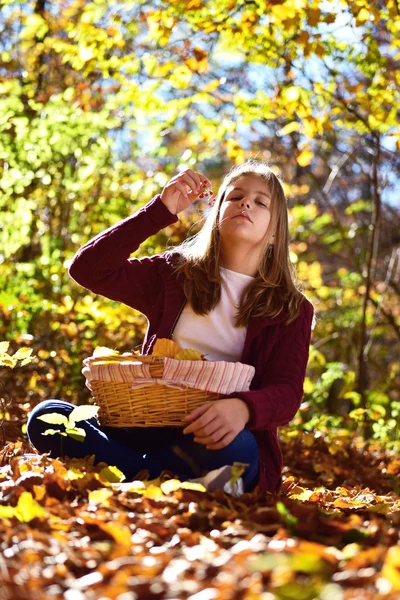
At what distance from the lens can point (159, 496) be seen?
1930 millimetres

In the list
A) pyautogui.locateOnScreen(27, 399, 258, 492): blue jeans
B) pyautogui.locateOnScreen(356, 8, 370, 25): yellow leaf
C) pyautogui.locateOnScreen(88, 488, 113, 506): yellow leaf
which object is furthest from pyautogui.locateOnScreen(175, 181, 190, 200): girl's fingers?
pyautogui.locateOnScreen(356, 8, 370, 25): yellow leaf

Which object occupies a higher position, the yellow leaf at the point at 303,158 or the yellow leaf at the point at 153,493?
the yellow leaf at the point at 303,158

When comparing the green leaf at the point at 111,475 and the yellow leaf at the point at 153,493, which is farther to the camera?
the green leaf at the point at 111,475

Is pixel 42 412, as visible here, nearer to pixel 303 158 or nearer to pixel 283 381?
pixel 283 381

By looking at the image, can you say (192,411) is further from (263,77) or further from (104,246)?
(263,77)

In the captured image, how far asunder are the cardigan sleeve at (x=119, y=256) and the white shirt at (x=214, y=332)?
0.77 feet

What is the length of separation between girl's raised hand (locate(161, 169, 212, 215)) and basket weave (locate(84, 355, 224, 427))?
65cm

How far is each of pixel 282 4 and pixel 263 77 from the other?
4472 mm

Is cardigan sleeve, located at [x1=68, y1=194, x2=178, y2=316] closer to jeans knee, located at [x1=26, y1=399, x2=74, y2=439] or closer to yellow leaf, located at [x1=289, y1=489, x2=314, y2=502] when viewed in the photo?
jeans knee, located at [x1=26, y1=399, x2=74, y2=439]

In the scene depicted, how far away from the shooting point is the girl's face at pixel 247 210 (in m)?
2.87

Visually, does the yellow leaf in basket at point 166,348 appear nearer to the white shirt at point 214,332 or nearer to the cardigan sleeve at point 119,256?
the white shirt at point 214,332

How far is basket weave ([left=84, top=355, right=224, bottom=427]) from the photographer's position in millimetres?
2361

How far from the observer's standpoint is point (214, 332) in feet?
9.21

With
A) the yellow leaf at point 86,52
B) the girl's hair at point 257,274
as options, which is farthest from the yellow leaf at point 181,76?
the girl's hair at point 257,274
